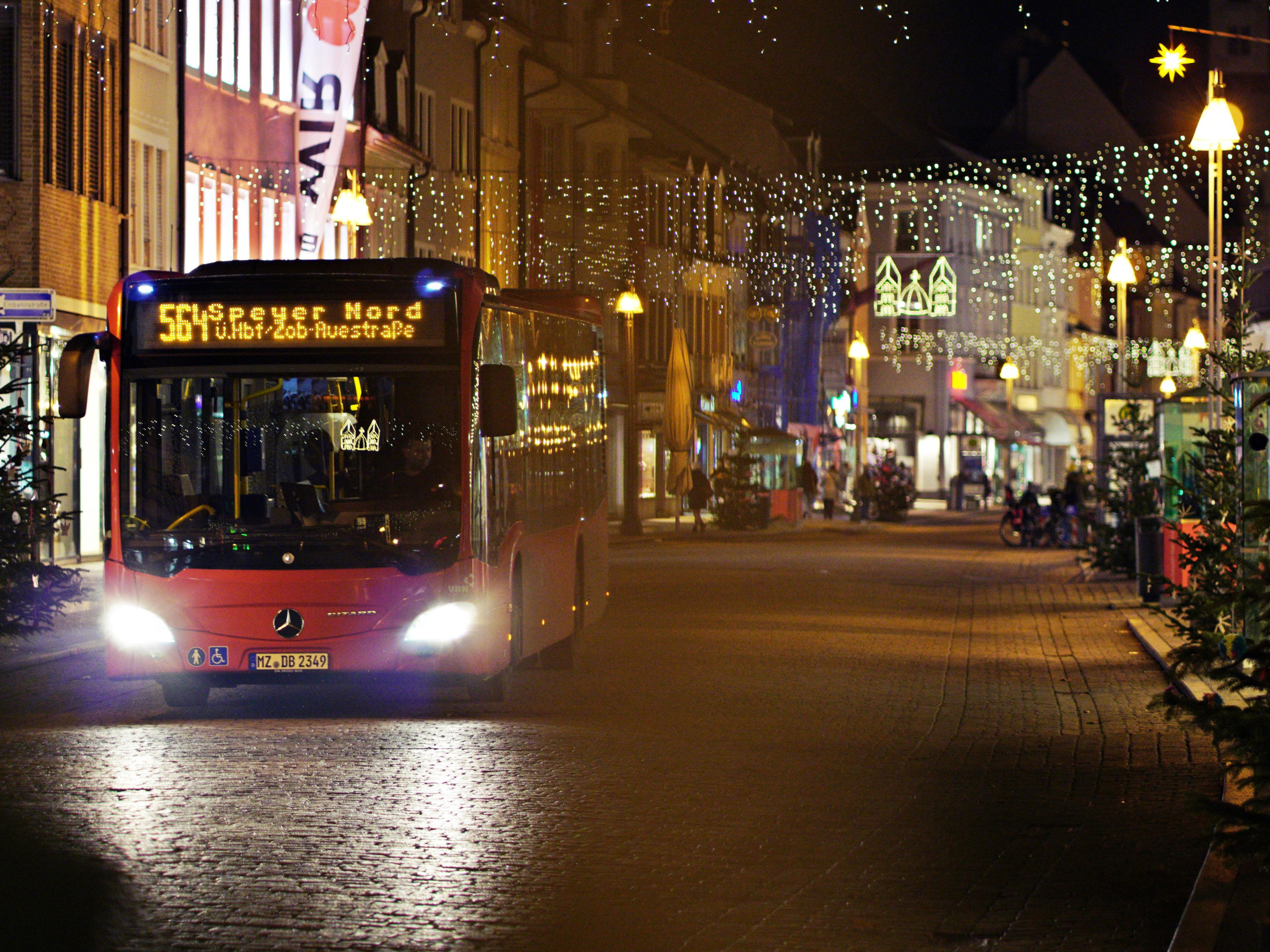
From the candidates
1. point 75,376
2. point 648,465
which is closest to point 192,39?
point 75,376

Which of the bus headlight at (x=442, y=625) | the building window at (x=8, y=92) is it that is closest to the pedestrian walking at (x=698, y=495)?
the building window at (x=8, y=92)

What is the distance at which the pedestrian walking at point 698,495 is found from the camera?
163 ft

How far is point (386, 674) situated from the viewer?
13789 mm

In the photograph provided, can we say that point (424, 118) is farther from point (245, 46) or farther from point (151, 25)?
point (151, 25)

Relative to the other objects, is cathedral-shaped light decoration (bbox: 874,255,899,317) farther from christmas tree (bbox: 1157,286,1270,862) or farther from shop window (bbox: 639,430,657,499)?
christmas tree (bbox: 1157,286,1270,862)

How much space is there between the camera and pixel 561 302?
59.8 feet

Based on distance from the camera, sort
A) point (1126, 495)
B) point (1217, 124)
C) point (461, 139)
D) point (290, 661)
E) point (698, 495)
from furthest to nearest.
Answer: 1. point (461, 139)
2. point (698, 495)
3. point (1126, 495)
4. point (1217, 124)
5. point (290, 661)

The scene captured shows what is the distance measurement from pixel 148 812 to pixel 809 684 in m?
7.04

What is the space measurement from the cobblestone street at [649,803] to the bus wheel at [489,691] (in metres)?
0.11

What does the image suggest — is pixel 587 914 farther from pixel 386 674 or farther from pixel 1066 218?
pixel 1066 218

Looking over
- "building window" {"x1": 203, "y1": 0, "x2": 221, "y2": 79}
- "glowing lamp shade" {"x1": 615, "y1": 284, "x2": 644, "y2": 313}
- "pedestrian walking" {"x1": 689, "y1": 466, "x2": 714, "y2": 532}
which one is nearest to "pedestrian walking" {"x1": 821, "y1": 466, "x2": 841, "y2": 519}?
"pedestrian walking" {"x1": 689, "y1": 466, "x2": 714, "y2": 532}

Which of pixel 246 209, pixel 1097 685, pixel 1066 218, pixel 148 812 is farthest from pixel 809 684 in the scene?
pixel 1066 218

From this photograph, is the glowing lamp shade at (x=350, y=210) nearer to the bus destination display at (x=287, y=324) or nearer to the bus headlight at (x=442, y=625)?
the bus destination display at (x=287, y=324)

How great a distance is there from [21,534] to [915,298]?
231ft
